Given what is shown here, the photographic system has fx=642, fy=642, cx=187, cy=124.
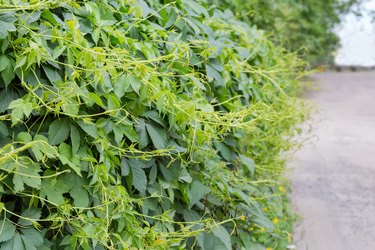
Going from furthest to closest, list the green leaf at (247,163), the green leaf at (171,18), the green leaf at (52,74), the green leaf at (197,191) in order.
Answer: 1. the green leaf at (247,163)
2. the green leaf at (171,18)
3. the green leaf at (197,191)
4. the green leaf at (52,74)

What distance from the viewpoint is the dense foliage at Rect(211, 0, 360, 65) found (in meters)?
7.23

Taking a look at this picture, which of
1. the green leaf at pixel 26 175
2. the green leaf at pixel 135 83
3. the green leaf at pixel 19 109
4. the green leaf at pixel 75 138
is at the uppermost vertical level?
the green leaf at pixel 135 83

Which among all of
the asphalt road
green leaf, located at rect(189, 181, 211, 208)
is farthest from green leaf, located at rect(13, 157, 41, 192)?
the asphalt road

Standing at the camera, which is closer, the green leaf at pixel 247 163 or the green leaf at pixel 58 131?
the green leaf at pixel 58 131

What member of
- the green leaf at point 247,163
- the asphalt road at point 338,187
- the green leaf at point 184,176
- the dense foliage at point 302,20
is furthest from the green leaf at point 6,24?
the dense foliage at point 302,20

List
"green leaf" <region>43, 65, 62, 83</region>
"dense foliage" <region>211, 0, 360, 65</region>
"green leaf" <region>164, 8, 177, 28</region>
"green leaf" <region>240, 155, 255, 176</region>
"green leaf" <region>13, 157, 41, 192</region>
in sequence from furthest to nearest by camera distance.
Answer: "dense foliage" <region>211, 0, 360, 65</region> → "green leaf" <region>240, 155, 255, 176</region> → "green leaf" <region>164, 8, 177, 28</region> → "green leaf" <region>43, 65, 62, 83</region> → "green leaf" <region>13, 157, 41, 192</region>

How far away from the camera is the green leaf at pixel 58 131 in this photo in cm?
217

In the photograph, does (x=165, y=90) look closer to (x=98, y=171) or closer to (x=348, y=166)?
(x=98, y=171)

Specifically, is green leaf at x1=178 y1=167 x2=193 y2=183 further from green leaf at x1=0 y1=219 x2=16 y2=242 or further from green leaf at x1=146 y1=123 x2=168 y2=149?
green leaf at x1=0 y1=219 x2=16 y2=242

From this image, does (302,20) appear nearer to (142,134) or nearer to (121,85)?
(142,134)

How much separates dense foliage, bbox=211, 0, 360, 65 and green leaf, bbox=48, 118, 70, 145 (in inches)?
143

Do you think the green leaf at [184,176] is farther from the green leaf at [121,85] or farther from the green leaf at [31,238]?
the green leaf at [31,238]

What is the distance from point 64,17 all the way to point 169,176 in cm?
76

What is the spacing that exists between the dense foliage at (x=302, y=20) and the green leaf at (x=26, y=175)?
12.5 ft
